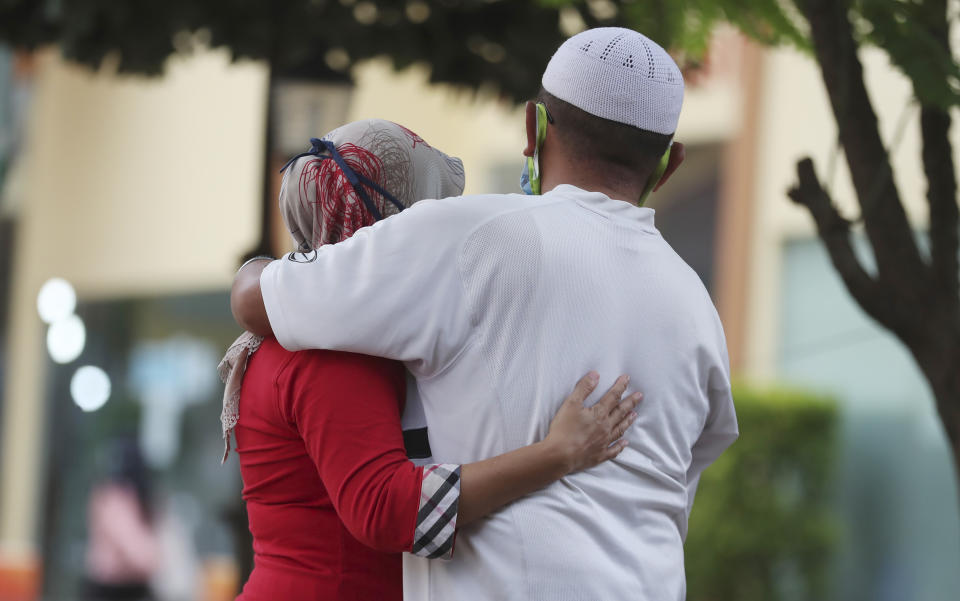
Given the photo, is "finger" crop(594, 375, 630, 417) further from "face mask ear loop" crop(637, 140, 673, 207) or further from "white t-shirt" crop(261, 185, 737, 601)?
"face mask ear loop" crop(637, 140, 673, 207)

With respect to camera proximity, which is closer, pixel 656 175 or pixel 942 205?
pixel 656 175

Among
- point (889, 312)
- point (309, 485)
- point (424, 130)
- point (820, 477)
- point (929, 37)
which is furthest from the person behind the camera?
point (424, 130)

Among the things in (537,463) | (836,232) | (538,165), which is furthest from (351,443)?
(836,232)

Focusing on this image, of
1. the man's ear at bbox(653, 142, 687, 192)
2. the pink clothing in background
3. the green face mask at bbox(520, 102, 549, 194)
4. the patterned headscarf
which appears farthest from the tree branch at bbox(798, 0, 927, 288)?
the pink clothing in background

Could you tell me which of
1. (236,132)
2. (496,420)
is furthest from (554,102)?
(236,132)

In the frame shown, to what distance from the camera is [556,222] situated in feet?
6.03

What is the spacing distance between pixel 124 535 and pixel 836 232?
31.9 ft

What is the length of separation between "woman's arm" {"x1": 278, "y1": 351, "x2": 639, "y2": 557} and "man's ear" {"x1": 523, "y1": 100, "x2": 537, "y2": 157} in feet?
1.24

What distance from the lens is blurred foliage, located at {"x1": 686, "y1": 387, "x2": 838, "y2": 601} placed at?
9117mm

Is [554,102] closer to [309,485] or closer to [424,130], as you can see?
[309,485]

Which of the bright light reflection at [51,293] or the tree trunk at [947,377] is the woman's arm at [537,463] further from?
the bright light reflection at [51,293]

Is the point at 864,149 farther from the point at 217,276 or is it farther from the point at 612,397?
the point at 217,276

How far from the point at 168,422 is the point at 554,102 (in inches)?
569

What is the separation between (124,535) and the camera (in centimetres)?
1139
